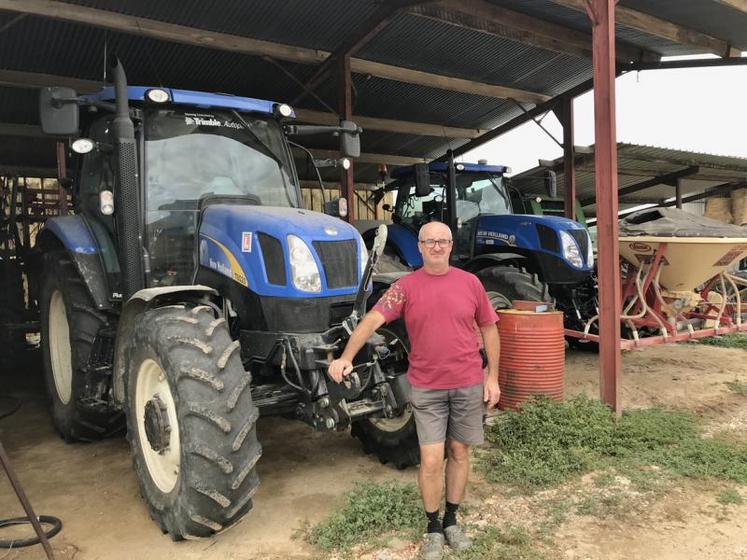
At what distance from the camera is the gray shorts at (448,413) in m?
2.79

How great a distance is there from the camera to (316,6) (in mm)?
6664

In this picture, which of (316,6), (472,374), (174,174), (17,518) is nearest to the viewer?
(472,374)

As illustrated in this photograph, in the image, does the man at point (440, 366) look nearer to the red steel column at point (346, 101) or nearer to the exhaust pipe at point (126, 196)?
the exhaust pipe at point (126, 196)

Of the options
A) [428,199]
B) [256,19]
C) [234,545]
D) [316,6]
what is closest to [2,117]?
[256,19]

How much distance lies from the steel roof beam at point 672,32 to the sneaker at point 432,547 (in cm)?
634

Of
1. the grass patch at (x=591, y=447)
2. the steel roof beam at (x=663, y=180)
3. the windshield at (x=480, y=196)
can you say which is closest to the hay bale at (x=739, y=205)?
the steel roof beam at (x=663, y=180)

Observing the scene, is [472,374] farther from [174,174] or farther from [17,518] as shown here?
[17,518]

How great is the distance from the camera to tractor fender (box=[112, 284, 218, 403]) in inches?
123

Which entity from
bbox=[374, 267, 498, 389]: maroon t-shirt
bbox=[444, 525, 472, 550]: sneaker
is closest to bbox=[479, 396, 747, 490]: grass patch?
bbox=[444, 525, 472, 550]: sneaker

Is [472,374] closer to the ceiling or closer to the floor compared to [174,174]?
closer to the floor

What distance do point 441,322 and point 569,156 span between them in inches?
318

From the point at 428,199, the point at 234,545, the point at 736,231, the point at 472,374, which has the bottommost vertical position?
the point at 234,545

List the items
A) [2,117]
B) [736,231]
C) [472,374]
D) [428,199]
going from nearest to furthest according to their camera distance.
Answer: [472,374] < [736,231] < [428,199] < [2,117]

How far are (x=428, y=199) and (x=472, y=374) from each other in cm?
479
